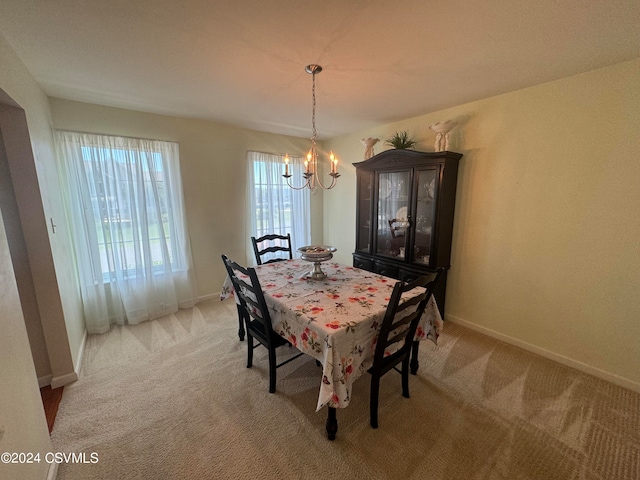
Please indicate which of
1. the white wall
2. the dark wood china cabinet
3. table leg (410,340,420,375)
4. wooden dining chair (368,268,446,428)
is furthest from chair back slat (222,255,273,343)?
the dark wood china cabinet

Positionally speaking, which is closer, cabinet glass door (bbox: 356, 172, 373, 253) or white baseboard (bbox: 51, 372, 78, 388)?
white baseboard (bbox: 51, 372, 78, 388)

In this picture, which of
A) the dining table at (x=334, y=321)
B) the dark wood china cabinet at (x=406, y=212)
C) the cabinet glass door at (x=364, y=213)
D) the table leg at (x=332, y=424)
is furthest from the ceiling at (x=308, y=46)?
the table leg at (x=332, y=424)

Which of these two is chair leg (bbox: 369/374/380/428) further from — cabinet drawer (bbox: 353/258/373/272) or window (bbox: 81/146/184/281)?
window (bbox: 81/146/184/281)

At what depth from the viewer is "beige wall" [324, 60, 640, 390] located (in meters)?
1.84

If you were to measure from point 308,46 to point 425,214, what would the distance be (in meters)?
1.95

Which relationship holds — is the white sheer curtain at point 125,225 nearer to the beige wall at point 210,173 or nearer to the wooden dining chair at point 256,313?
the beige wall at point 210,173

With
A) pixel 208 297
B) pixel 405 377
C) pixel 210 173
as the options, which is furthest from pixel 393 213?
pixel 208 297

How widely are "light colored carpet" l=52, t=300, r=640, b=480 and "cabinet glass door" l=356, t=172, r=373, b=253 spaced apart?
1.55 m

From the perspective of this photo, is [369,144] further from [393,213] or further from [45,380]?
[45,380]

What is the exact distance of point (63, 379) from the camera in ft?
6.40

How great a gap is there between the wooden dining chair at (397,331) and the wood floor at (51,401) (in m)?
2.03

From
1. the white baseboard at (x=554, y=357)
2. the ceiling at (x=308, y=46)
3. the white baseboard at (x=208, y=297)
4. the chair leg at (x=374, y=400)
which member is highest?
the ceiling at (x=308, y=46)

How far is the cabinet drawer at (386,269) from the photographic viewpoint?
3033 millimetres

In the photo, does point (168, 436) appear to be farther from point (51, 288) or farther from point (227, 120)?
point (227, 120)
